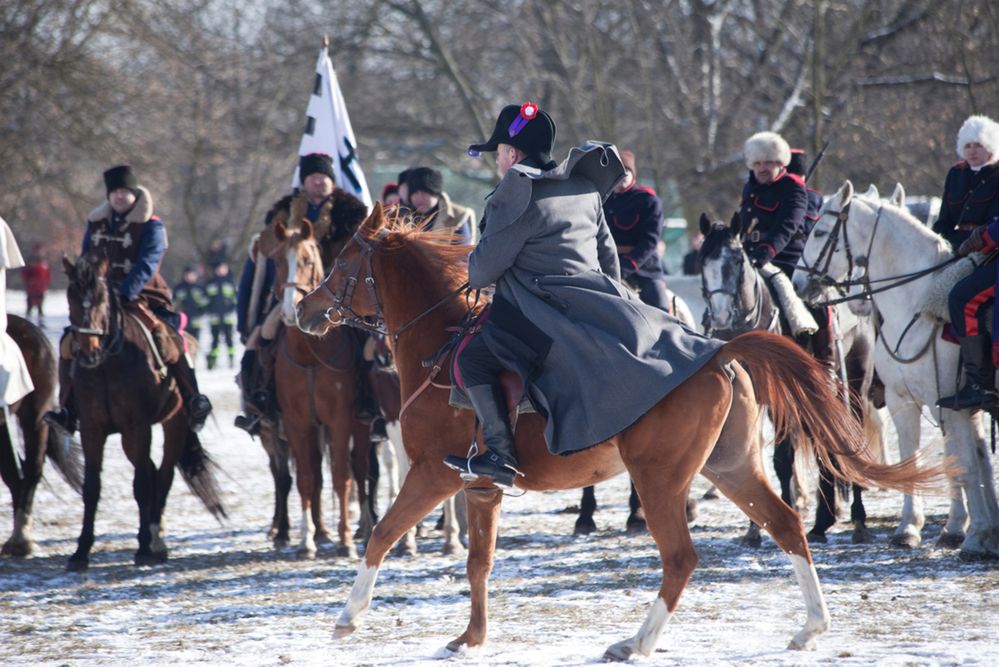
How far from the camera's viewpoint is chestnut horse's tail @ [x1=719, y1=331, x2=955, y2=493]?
5629mm

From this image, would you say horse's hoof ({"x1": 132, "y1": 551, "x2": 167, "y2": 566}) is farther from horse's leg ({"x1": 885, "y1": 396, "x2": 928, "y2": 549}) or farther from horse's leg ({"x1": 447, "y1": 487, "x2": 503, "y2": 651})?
horse's leg ({"x1": 885, "y1": 396, "x2": 928, "y2": 549})

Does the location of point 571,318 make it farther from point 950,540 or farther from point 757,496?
point 950,540

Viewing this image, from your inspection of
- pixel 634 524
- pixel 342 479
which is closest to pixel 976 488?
pixel 634 524

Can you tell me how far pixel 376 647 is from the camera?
625 cm

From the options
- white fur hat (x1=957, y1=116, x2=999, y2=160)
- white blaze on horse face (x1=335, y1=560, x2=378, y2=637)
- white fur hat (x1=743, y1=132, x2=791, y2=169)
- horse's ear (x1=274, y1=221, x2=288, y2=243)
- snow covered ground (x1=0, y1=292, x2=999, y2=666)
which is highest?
white fur hat (x1=743, y1=132, x2=791, y2=169)

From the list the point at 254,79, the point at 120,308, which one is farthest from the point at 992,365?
the point at 254,79

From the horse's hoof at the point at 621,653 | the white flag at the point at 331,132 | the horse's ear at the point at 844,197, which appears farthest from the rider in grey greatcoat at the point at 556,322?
the white flag at the point at 331,132

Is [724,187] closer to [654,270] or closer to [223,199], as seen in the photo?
[654,270]

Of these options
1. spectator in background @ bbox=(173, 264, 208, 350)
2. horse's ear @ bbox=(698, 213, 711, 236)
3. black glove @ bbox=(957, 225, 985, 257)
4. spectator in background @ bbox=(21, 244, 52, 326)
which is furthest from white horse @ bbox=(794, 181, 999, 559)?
spectator in background @ bbox=(21, 244, 52, 326)

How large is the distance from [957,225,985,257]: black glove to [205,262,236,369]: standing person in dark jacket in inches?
749

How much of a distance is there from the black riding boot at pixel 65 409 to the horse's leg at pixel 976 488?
6300 millimetres

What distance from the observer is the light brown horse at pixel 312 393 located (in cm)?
881

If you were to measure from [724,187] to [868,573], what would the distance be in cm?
1673

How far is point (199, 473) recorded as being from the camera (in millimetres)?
9617
